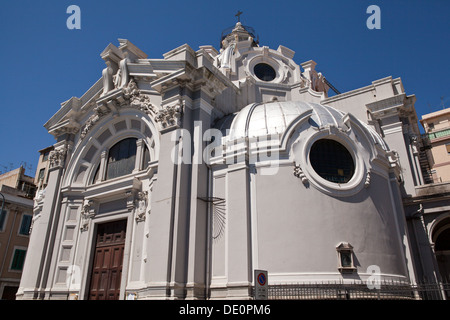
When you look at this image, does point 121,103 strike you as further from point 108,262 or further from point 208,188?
point 108,262

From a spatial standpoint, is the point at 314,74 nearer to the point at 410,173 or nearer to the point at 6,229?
the point at 410,173

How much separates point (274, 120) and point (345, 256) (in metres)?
6.13

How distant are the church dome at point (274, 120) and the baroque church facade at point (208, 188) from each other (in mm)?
67

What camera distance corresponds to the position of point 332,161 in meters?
15.0

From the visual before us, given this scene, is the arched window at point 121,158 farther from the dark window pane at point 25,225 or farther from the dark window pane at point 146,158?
the dark window pane at point 25,225

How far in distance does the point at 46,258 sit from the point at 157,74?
34.8 ft

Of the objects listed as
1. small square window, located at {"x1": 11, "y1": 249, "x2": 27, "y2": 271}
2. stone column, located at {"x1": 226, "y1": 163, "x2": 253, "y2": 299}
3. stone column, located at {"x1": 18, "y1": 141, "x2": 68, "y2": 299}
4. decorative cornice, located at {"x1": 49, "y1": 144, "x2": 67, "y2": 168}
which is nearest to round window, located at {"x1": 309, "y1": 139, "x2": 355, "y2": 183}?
stone column, located at {"x1": 226, "y1": 163, "x2": 253, "y2": 299}

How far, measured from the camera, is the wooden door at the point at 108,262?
16.0 meters

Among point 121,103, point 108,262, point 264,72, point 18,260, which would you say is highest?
point 264,72

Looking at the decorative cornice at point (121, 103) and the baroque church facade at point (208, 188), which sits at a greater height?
the decorative cornice at point (121, 103)

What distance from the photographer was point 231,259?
13.5 metres

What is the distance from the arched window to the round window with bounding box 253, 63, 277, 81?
11.4 meters

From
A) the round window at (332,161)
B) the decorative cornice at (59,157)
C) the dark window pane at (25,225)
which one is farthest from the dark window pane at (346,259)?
the dark window pane at (25,225)

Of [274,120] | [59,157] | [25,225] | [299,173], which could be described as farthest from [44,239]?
[25,225]
